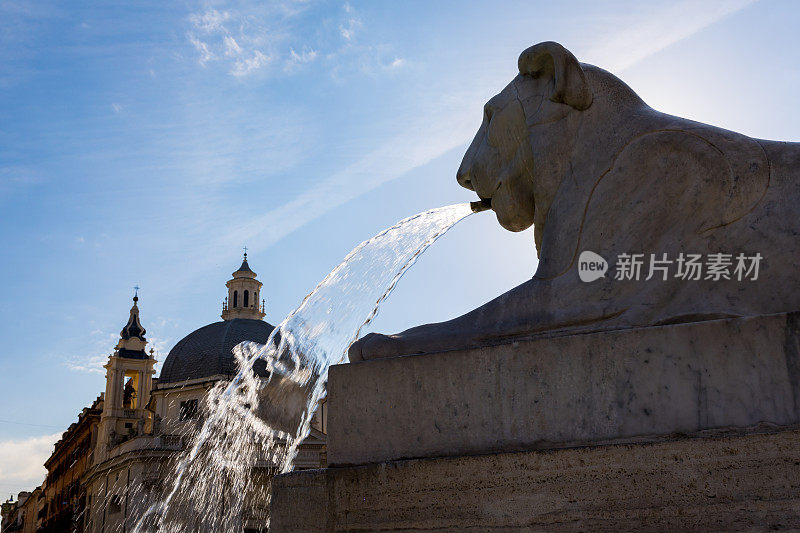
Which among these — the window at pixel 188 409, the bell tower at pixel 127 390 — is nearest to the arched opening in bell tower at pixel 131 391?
the bell tower at pixel 127 390

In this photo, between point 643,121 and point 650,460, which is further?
point 643,121

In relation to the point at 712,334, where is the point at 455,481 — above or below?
below

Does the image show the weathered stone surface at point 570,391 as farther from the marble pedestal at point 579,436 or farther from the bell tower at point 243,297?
the bell tower at point 243,297

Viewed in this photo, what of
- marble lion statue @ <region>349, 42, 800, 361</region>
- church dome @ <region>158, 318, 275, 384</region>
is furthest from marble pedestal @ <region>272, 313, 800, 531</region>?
church dome @ <region>158, 318, 275, 384</region>

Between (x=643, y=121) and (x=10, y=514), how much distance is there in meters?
121

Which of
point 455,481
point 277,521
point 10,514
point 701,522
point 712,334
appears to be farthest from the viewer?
point 10,514

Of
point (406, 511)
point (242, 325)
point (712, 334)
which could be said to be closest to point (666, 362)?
point (712, 334)

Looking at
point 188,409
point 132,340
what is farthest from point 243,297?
point 188,409

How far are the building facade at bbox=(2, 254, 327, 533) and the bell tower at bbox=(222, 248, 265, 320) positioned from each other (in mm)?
78

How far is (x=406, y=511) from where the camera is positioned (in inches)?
117

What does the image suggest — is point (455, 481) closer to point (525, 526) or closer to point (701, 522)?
point (525, 526)

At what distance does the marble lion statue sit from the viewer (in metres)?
3.06

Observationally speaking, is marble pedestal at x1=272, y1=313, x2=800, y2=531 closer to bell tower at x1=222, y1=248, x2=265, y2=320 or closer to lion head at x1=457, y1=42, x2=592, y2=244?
lion head at x1=457, y1=42, x2=592, y2=244

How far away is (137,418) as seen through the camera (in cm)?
5594
